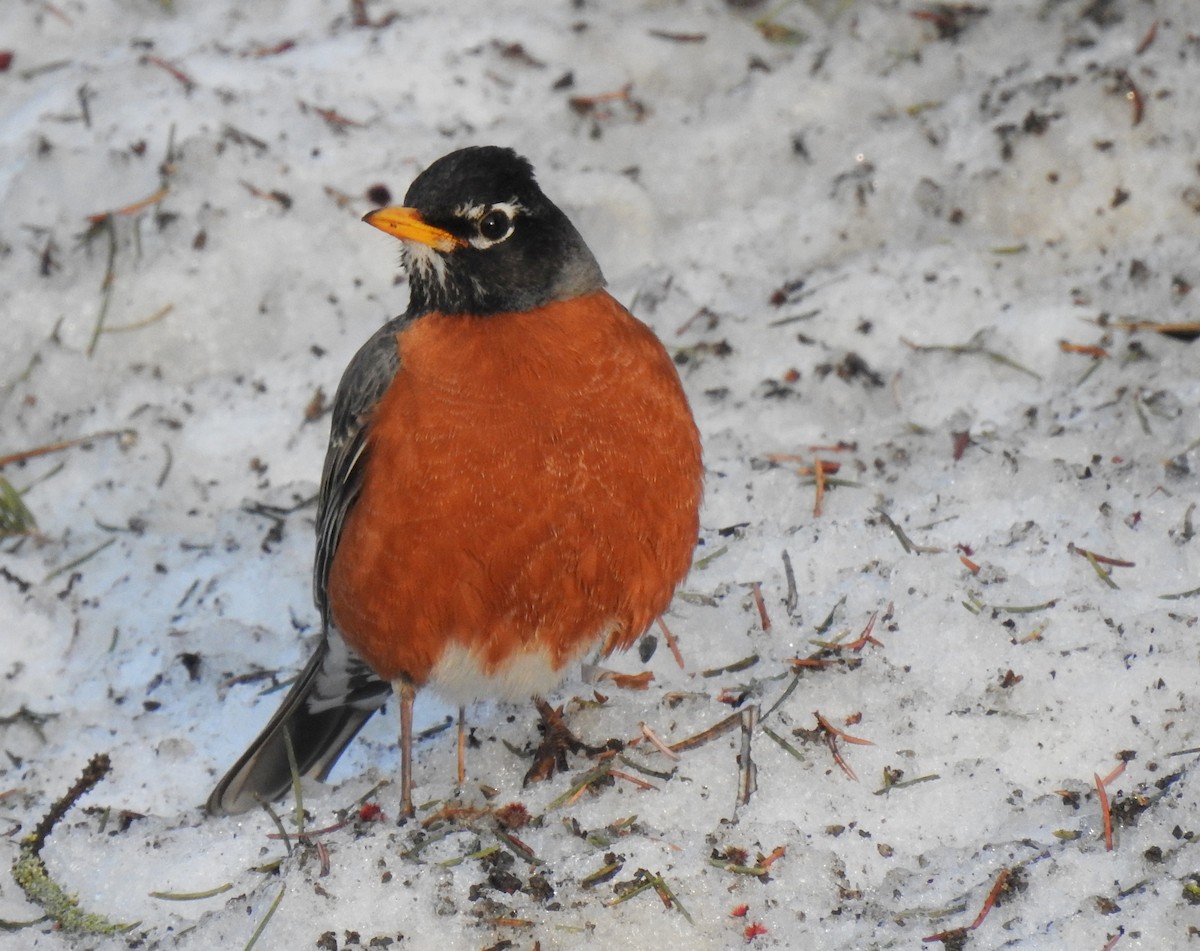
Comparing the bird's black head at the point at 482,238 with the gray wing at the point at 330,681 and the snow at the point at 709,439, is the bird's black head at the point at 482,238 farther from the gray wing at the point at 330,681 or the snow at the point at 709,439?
the snow at the point at 709,439

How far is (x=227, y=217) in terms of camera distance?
680 centimetres

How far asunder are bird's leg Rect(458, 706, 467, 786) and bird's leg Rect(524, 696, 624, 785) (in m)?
0.22

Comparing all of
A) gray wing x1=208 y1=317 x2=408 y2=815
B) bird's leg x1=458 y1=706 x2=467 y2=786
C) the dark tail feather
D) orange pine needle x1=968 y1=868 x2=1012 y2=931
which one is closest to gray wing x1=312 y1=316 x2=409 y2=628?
gray wing x1=208 y1=317 x2=408 y2=815

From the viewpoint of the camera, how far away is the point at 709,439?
596 centimetres

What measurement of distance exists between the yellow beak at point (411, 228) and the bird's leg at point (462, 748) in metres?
1.56

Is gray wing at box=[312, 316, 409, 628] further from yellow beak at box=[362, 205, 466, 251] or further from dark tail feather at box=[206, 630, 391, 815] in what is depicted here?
yellow beak at box=[362, 205, 466, 251]

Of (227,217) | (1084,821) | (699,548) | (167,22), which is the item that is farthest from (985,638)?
(167,22)

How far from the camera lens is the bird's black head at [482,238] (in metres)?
4.71

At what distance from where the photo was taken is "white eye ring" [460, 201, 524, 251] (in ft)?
15.6

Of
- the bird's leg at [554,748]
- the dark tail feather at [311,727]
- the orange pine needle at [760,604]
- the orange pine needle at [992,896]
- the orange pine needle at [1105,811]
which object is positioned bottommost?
the dark tail feather at [311,727]

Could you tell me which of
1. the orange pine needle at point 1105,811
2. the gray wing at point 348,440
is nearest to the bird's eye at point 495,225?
the gray wing at point 348,440

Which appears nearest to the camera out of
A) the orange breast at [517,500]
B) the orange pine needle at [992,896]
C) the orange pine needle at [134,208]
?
the orange pine needle at [992,896]

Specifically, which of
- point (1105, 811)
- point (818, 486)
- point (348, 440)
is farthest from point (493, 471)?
point (1105, 811)

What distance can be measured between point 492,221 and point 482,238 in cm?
7
